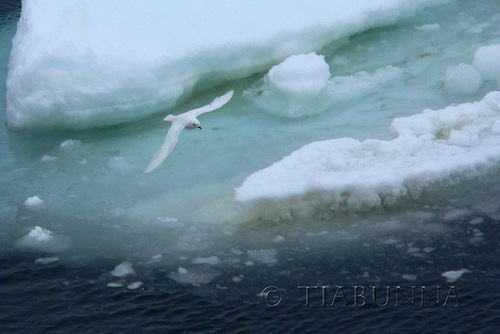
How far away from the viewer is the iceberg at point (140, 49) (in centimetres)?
575

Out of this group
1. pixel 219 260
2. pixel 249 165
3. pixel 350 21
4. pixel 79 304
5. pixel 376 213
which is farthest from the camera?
pixel 350 21

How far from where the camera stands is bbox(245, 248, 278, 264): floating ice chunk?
422cm

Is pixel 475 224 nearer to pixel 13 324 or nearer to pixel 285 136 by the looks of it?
pixel 285 136

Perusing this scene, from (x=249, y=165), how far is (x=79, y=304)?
74.6 inches

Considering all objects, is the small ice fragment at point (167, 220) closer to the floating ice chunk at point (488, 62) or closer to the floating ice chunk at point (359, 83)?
the floating ice chunk at point (359, 83)

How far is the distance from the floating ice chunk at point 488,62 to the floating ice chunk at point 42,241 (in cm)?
396

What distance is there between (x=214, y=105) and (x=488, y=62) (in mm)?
2536

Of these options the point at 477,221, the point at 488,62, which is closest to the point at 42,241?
the point at 477,221

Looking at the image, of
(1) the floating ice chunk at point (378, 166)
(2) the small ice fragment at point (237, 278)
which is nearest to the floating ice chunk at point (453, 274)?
(1) the floating ice chunk at point (378, 166)

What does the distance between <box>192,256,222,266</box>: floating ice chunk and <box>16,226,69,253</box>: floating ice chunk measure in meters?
0.91

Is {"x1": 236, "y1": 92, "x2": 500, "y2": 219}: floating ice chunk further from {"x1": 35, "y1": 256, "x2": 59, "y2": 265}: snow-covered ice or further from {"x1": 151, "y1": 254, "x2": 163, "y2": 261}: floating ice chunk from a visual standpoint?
{"x1": 35, "y1": 256, "x2": 59, "y2": 265}: snow-covered ice

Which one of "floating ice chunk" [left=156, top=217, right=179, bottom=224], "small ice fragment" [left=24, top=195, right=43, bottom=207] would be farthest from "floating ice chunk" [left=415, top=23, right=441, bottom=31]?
"small ice fragment" [left=24, top=195, right=43, bottom=207]

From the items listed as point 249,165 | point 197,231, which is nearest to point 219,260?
point 197,231

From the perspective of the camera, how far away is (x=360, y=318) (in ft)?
11.9
